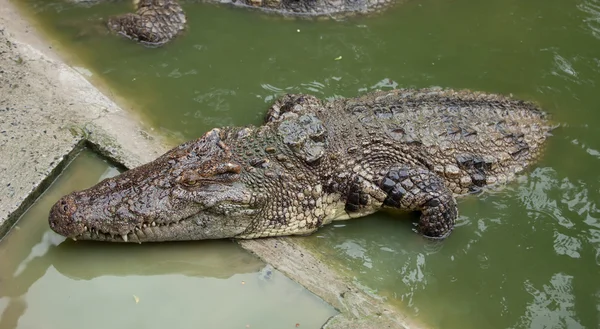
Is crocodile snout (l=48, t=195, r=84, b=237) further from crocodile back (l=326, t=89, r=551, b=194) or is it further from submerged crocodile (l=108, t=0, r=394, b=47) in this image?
submerged crocodile (l=108, t=0, r=394, b=47)

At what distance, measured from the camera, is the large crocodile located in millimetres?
3729

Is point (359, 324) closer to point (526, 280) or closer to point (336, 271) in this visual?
point (336, 271)

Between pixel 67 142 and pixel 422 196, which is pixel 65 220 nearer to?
pixel 67 142

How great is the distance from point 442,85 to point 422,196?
76.0 inches

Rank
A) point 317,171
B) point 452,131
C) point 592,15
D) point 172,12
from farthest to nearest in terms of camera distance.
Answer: point 592,15
point 172,12
point 452,131
point 317,171

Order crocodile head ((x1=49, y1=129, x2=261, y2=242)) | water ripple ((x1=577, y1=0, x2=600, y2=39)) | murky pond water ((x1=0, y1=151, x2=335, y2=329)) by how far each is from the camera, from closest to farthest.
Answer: murky pond water ((x1=0, y1=151, x2=335, y2=329)) < crocodile head ((x1=49, y1=129, x2=261, y2=242)) < water ripple ((x1=577, y1=0, x2=600, y2=39))

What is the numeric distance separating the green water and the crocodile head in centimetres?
78

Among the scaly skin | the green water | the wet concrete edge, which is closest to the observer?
the wet concrete edge

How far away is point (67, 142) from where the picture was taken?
429 centimetres

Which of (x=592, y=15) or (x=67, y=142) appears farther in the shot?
(x=592, y=15)

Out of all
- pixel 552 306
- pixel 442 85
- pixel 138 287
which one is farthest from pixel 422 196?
pixel 138 287

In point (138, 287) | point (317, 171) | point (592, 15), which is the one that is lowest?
point (138, 287)

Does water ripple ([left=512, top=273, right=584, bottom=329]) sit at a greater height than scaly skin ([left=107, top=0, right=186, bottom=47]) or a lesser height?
lesser

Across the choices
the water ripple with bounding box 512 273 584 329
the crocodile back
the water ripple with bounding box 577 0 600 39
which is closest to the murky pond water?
the crocodile back
